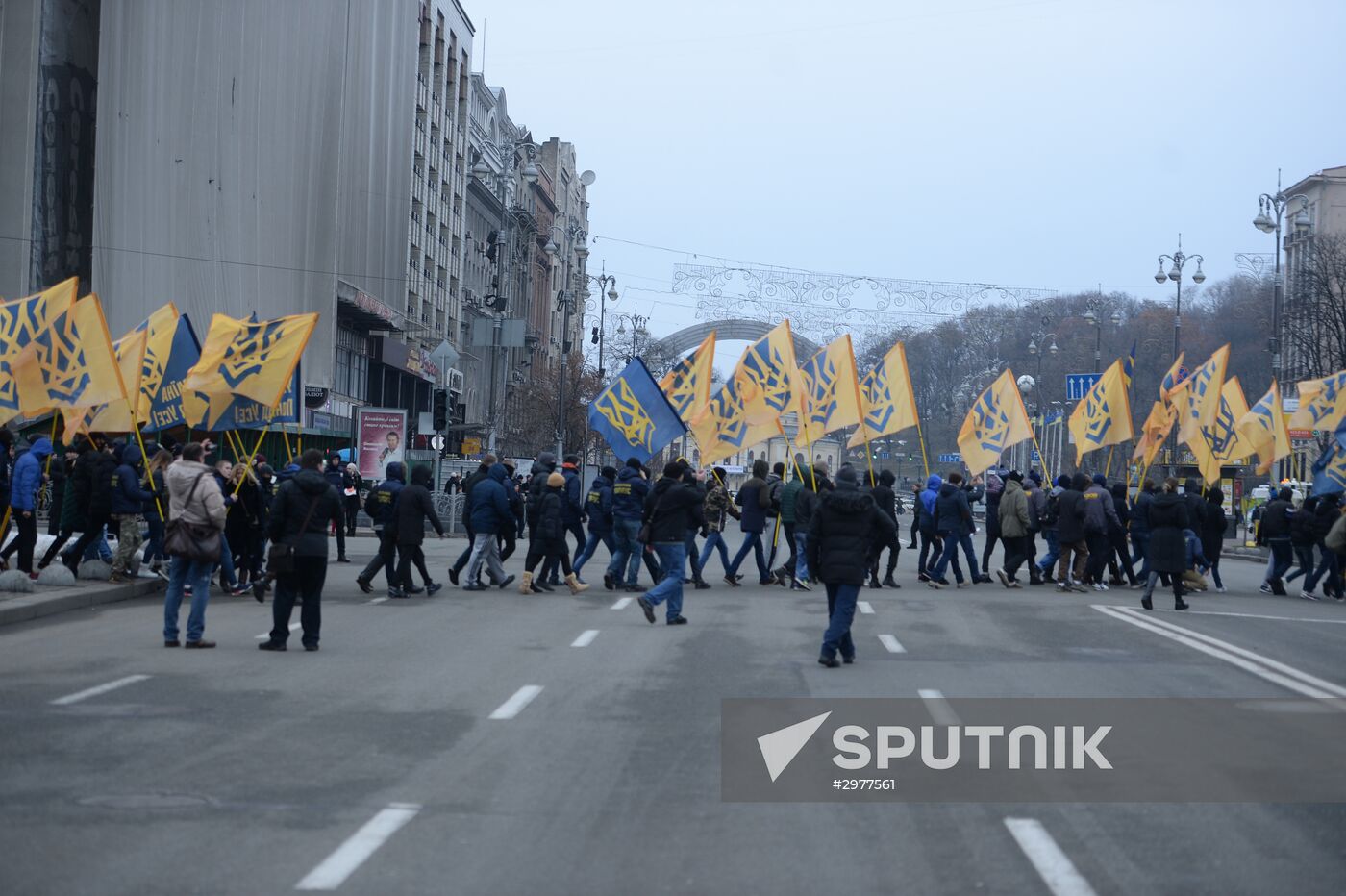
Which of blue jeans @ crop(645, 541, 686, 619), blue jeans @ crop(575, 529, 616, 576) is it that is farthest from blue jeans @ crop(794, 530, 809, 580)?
blue jeans @ crop(645, 541, 686, 619)

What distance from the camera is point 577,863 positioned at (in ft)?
19.8

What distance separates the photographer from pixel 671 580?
52.1 ft

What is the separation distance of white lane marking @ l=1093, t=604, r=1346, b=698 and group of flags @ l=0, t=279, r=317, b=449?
11.1 metres

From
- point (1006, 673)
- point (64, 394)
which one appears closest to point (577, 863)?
point (1006, 673)

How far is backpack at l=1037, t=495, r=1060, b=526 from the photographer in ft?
76.3

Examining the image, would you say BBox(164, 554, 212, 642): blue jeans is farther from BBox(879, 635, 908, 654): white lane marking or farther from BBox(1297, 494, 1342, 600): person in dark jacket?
BBox(1297, 494, 1342, 600): person in dark jacket

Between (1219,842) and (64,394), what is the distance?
14.6 m

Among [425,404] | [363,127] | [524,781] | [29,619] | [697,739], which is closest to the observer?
[524,781]

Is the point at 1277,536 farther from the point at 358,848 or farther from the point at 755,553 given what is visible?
the point at 358,848

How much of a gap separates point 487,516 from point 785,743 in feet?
38.2

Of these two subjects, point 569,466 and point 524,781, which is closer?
point 524,781

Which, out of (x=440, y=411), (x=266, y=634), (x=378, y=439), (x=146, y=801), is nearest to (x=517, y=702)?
(x=146, y=801)

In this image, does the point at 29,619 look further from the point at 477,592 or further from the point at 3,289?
the point at 3,289

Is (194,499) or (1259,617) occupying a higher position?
(194,499)
